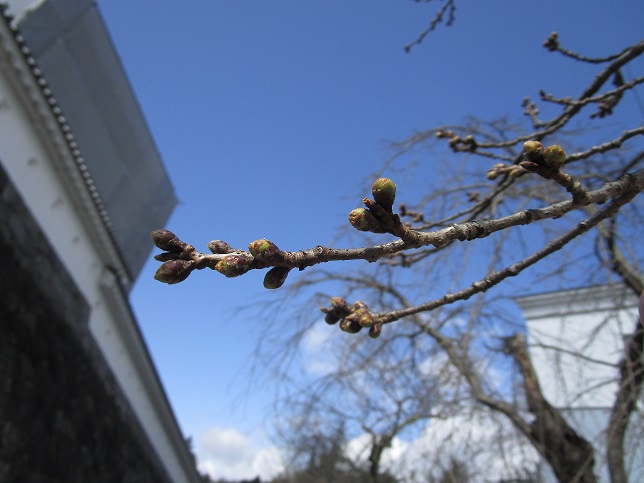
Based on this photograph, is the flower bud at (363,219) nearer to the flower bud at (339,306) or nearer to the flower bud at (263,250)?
the flower bud at (263,250)

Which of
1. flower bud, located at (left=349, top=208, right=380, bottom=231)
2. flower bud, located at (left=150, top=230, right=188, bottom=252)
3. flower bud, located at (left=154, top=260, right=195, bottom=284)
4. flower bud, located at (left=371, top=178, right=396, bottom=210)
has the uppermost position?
A: flower bud, located at (left=371, top=178, right=396, bottom=210)

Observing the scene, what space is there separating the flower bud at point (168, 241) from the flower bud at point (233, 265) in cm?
11

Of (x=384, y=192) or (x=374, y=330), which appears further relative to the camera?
(x=374, y=330)

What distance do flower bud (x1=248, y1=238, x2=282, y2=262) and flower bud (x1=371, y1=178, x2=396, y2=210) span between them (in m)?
0.23

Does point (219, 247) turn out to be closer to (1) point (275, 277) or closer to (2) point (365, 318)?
(1) point (275, 277)

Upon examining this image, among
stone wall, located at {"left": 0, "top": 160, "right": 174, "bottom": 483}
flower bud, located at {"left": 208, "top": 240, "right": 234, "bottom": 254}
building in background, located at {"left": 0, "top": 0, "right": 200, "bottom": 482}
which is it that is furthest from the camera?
building in background, located at {"left": 0, "top": 0, "right": 200, "bottom": 482}

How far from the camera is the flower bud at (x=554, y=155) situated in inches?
39.5

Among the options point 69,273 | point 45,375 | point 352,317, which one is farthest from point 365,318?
point 69,273

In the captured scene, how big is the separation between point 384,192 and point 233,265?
0.34 m

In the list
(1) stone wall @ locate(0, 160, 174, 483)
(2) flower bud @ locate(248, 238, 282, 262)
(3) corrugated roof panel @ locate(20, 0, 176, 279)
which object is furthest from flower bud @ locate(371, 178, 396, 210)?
(3) corrugated roof panel @ locate(20, 0, 176, 279)

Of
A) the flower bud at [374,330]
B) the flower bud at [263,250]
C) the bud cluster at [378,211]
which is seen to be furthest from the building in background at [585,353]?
the flower bud at [263,250]

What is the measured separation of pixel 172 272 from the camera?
3.34 ft

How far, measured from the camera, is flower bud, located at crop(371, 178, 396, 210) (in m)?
0.95

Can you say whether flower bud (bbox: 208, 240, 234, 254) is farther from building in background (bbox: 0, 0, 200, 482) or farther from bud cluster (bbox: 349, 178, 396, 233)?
building in background (bbox: 0, 0, 200, 482)
